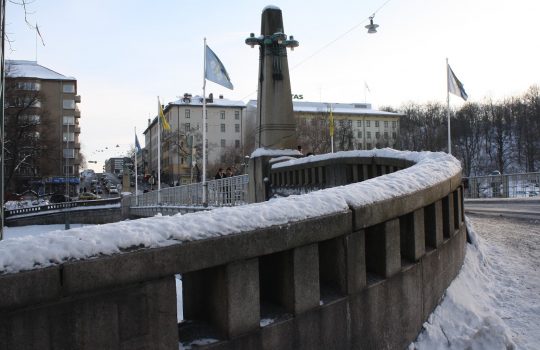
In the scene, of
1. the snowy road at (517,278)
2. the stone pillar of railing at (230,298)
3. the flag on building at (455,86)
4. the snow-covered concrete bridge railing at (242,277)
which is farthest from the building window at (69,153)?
the stone pillar of railing at (230,298)

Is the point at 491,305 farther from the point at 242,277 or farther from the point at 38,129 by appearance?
the point at 38,129

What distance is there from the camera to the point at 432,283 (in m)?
4.63

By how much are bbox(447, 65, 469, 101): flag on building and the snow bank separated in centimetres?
2275

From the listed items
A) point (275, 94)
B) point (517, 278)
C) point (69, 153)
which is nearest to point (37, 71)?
point (69, 153)

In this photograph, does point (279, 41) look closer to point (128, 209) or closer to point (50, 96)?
point (128, 209)

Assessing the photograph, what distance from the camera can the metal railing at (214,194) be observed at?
Result: 18578 millimetres

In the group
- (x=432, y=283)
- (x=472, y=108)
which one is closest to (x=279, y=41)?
(x=432, y=283)

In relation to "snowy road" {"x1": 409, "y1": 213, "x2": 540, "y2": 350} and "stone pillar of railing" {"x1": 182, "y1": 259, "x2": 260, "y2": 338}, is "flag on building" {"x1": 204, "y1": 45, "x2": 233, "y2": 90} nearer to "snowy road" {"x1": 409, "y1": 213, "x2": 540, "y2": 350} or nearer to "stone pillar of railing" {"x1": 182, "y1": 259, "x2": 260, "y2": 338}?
"snowy road" {"x1": 409, "y1": 213, "x2": 540, "y2": 350}

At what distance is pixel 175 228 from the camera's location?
2609mm

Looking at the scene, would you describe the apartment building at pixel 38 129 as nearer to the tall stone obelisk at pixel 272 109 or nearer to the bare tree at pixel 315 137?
the tall stone obelisk at pixel 272 109

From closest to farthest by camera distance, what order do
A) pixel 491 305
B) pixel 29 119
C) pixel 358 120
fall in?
1. pixel 491 305
2. pixel 29 119
3. pixel 358 120

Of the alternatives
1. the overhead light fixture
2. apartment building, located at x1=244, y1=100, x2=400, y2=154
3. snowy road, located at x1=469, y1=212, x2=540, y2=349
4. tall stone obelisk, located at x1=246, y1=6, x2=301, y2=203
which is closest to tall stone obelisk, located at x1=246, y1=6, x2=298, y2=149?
tall stone obelisk, located at x1=246, y1=6, x2=301, y2=203

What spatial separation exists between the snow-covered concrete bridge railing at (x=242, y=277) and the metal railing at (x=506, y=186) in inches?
802

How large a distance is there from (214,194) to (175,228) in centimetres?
1941
